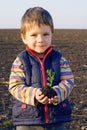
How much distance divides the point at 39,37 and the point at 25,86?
417 mm

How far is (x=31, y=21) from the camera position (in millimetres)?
3648

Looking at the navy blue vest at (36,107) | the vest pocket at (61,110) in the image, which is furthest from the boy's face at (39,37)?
the vest pocket at (61,110)

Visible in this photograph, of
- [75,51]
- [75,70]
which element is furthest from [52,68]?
[75,51]

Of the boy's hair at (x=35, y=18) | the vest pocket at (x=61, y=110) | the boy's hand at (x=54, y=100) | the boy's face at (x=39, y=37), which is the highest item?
the boy's hair at (x=35, y=18)

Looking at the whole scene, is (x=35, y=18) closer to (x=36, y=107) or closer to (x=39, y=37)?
(x=39, y=37)

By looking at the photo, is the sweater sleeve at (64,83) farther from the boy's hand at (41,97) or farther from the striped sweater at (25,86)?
the boy's hand at (41,97)

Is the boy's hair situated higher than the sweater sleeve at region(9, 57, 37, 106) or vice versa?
the boy's hair

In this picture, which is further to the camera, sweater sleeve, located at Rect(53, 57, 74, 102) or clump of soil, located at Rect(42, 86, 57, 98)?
sweater sleeve, located at Rect(53, 57, 74, 102)

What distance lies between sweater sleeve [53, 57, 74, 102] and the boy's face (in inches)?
9.2

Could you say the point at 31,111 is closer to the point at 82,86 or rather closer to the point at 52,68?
the point at 52,68

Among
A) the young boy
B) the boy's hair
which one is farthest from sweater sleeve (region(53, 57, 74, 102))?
the boy's hair

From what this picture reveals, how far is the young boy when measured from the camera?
3.64m

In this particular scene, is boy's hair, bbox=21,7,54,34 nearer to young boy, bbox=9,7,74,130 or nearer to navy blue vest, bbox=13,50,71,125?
young boy, bbox=9,7,74,130

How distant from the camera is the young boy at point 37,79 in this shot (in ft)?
11.9
